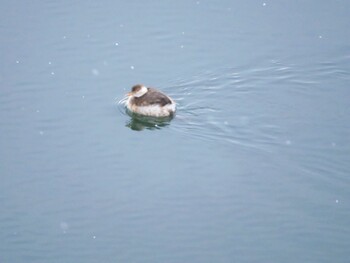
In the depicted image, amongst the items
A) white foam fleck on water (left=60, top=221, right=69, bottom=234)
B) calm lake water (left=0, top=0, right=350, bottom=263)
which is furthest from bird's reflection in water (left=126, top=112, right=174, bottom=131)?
white foam fleck on water (left=60, top=221, right=69, bottom=234)

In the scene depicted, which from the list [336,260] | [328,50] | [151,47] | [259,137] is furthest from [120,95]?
[336,260]

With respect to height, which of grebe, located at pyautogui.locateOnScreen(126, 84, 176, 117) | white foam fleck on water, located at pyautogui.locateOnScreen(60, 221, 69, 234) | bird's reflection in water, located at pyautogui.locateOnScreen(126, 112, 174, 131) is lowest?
white foam fleck on water, located at pyautogui.locateOnScreen(60, 221, 69, 234)

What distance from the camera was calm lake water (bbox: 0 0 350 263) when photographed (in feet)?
52.3

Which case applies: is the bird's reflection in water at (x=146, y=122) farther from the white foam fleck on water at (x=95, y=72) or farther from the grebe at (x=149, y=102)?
the white foam fleck on water at (x=95, y=72)

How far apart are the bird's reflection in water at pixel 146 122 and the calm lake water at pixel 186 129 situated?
1.9 inches

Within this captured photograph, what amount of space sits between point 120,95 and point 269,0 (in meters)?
5.37

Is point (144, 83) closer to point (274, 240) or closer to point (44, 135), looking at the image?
point (44, 135)

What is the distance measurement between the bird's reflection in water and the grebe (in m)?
0.11

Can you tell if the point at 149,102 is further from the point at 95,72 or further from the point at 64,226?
the point at 64,226

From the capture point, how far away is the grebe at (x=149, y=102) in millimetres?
19250

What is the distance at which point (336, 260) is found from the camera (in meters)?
15.3

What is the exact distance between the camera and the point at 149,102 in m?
19.4

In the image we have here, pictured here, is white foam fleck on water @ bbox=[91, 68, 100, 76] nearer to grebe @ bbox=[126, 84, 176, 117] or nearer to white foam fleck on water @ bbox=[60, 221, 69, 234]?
grebe @ bbox=[126, 84, 176, 117]

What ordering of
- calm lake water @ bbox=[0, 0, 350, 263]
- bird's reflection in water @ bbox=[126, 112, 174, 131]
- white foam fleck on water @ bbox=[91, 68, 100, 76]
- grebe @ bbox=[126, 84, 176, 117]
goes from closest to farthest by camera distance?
1. calm lake water @ bbox=[0, 0, 350, 263]
2. grebe @ bbox=[126, 84, 176, 117]
3. bird's reflection in water @ bbox=[126, 112, 174, 131]
4. white foam fleck on water @ bbox=[91, 68, 100, 76]
